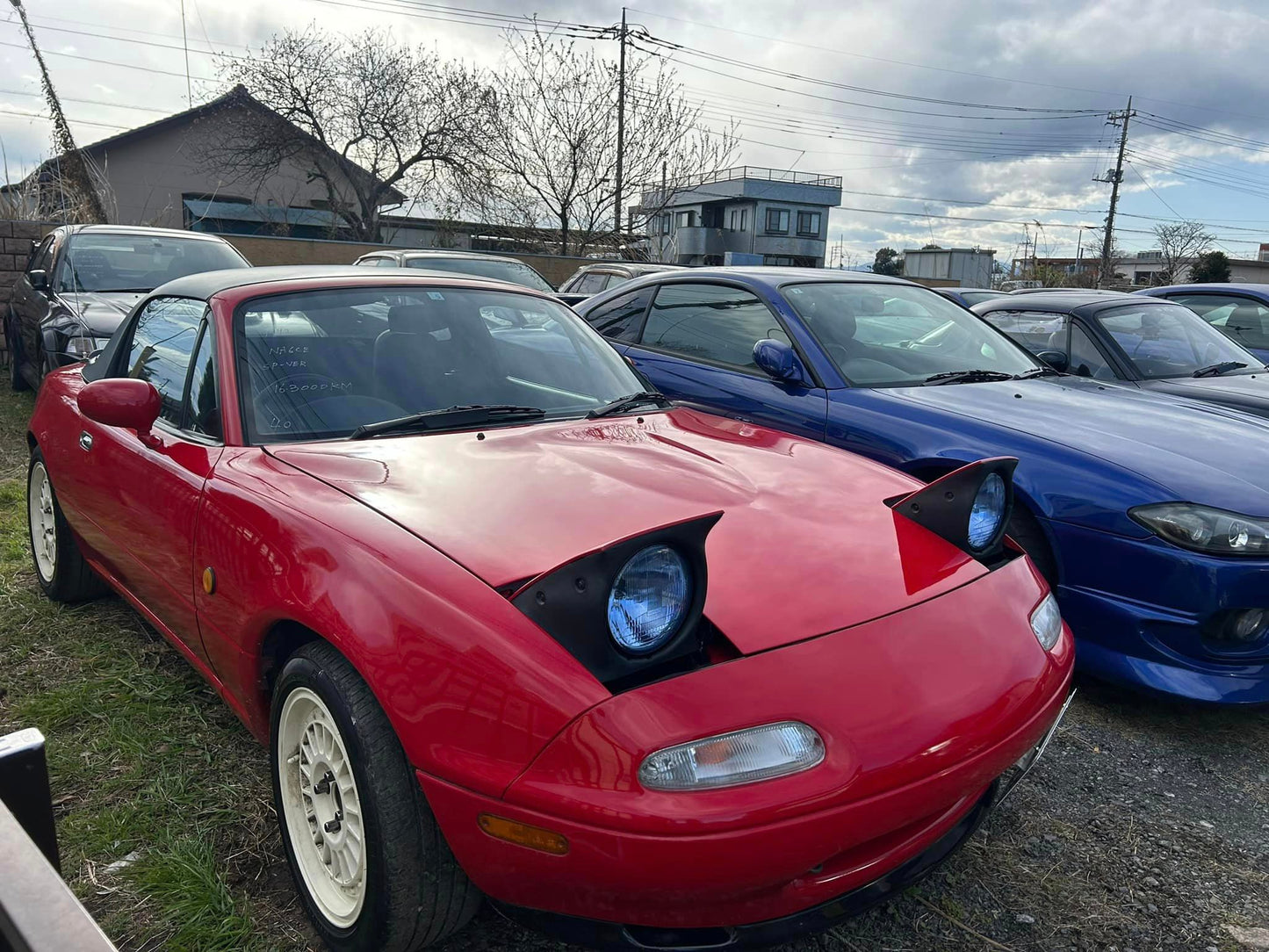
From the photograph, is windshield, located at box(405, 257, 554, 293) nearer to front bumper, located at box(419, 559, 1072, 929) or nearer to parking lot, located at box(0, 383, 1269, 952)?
parking lot, located at box(0, 383, 1269, 952)

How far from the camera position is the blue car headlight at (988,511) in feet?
7.34

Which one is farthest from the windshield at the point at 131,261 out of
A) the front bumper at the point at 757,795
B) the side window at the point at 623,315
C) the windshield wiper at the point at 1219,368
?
the windshield wiper at the point at 1219,368

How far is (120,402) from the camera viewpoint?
245cm

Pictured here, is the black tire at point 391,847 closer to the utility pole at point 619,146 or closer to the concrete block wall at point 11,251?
the concrete block wall at point 11,251

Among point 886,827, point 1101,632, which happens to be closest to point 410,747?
point 886,827

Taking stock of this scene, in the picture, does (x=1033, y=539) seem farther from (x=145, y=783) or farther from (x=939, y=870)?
(x=145, y=783)

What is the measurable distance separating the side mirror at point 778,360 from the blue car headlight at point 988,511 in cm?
160

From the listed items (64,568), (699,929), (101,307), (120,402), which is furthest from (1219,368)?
(101,307)

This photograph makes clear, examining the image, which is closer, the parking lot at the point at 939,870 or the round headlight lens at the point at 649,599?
the round headlight lens at the point at 649,599

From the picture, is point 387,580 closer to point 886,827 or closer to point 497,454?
point 497,454

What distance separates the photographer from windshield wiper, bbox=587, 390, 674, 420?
2779mm

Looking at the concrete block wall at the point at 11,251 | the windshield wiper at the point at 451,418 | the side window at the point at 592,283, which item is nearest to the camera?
the windshield wiper at the point at 451,418

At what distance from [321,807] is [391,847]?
0.36m

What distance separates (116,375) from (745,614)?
110 inches
